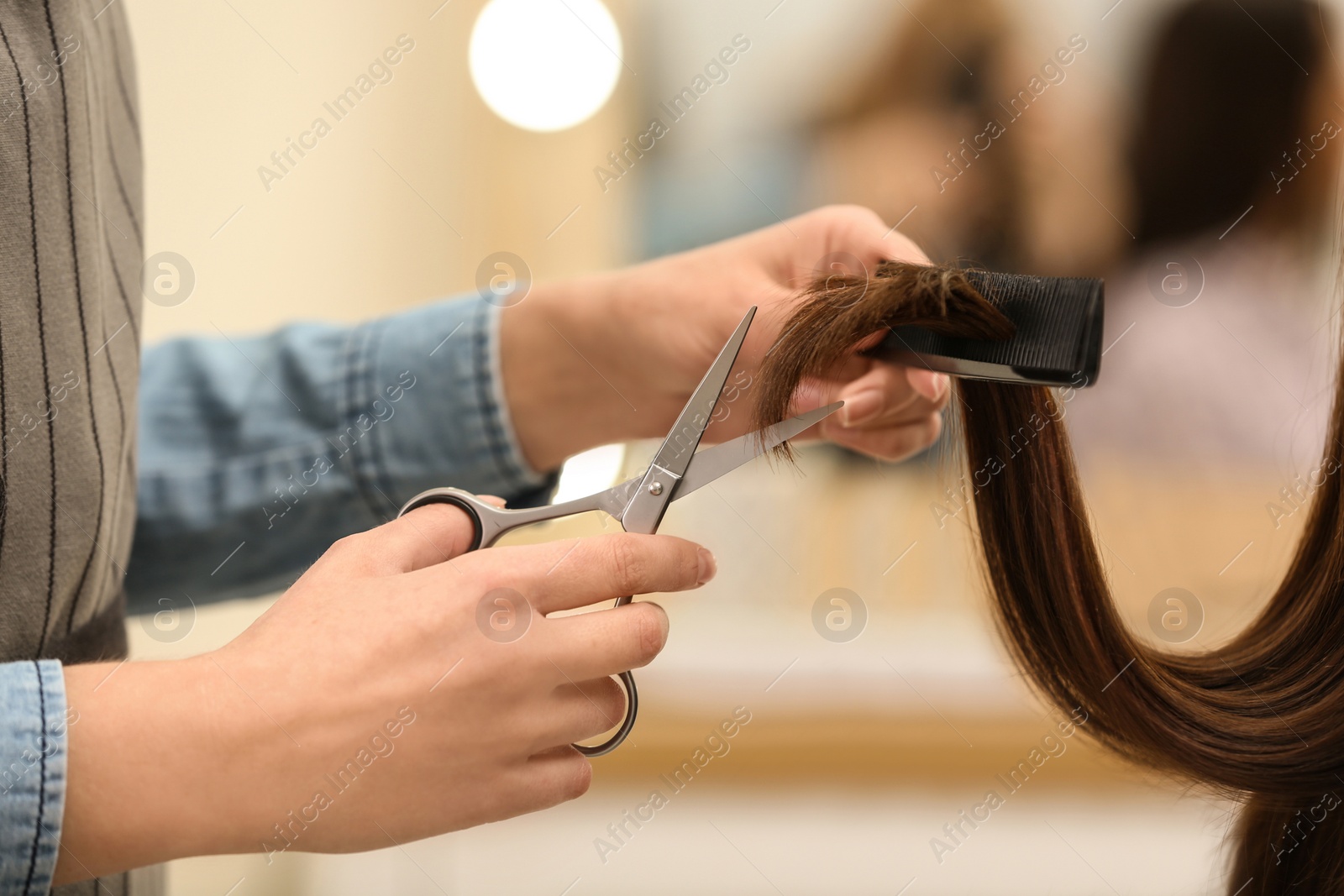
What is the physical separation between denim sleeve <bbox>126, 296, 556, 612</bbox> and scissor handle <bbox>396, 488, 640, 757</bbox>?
0.20 meters

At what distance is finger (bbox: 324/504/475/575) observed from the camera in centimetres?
37

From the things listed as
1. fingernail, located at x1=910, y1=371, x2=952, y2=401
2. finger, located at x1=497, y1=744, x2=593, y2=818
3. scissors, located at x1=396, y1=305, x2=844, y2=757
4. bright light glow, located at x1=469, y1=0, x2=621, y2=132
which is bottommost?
finger, located at x1=497, y1=744, x2=593, y2=818

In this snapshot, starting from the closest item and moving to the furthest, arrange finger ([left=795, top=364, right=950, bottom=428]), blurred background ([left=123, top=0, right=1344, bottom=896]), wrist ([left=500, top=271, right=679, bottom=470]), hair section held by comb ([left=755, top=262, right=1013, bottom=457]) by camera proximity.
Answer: hair section held by comb ([left=755, top=262, right=1013, bottom=457]), finger ([left=795, top=364, right=950, bottom=428]), wrist ([left=500, top=271, right=679, bottom=470]), blurred background ([left=123, top=0, right=1344, bottom=896])

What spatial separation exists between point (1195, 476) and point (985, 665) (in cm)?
36

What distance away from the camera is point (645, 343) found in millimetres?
591

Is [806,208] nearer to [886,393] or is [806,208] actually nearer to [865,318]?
[886,393]

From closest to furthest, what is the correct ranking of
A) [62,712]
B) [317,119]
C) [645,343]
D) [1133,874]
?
[62,712] → [645,343] → [1133,874] → [317,119]

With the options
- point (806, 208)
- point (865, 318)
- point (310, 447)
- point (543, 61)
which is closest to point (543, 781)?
point (865, 318)

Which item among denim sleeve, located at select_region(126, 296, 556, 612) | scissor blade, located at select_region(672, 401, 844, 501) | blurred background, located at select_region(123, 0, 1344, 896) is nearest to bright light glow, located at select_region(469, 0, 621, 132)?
blurred background, located at select_region(123, 0, 1344, 896)

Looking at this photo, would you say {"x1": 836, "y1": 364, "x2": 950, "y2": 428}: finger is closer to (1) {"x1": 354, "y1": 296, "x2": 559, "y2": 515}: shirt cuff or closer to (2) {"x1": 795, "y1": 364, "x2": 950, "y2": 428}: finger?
(2) {"x1": 795, "y1": 364, "x2": 950, "y2": 428}: finger

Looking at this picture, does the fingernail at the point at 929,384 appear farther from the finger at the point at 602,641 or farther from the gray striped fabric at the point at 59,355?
the gray striped fabric at the point at 59,355

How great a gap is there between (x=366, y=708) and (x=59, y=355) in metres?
0.26

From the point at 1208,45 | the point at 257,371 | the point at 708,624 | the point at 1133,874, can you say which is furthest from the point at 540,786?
the point at 1208,45

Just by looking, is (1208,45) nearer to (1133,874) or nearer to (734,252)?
(734,252)
